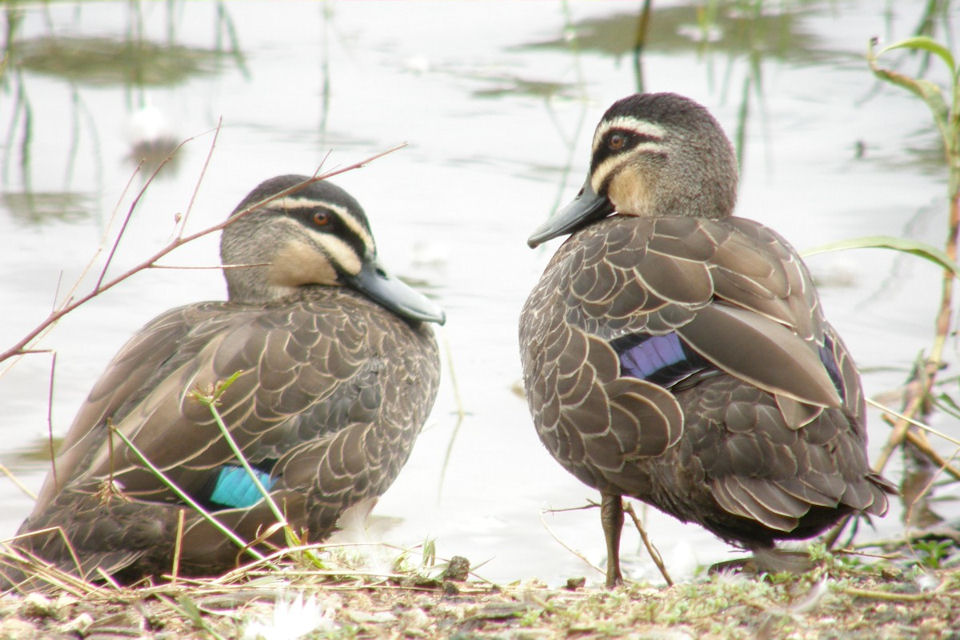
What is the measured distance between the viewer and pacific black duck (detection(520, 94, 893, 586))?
401 centimetres

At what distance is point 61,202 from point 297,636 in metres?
5.63

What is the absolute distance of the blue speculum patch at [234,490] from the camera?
458 centimetres

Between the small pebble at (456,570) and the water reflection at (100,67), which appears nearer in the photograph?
the small pebble at (456,570)

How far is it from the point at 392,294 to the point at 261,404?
1167 millimetres

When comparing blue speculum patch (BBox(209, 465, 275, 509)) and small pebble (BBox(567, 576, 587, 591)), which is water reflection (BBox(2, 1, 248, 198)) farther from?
small pebble (BBox(567, 576, 587, 591))

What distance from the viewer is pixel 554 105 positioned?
9.75m

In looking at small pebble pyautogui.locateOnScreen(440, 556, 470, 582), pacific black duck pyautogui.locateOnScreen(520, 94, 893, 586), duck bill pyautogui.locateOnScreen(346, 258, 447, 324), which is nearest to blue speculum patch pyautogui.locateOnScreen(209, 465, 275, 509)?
small pebble pyautogui.locateOnScreen(440, 556, 470, 582)

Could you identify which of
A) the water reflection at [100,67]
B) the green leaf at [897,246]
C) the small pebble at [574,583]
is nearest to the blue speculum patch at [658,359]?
the small pebble at [574,583]

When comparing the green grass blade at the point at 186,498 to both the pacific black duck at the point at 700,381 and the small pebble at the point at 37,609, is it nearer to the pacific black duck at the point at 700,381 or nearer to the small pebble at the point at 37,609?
the small pebble at the point at 37,609

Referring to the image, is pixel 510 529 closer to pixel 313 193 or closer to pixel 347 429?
pixel 347 429

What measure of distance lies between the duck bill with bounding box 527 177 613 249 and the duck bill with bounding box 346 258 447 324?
54 cm

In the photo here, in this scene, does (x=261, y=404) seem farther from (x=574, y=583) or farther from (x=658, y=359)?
(x=658, y=359)

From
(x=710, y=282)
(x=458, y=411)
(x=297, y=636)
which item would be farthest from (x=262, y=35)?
(x=297, y=636)

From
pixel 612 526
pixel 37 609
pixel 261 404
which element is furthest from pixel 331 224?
pixel 37 609
